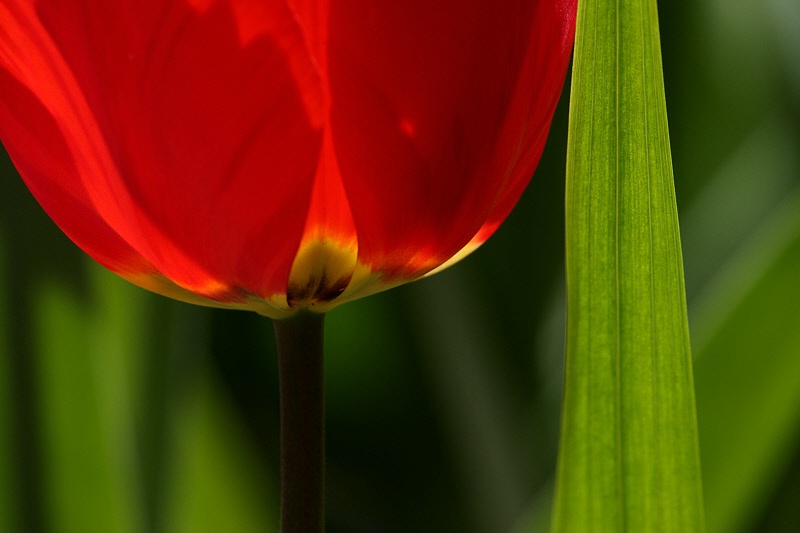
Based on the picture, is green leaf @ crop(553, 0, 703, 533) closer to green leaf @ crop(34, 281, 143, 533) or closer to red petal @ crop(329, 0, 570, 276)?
red petal @ crop(329, 0, 570, 276)

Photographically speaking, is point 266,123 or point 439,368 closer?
point 266,123

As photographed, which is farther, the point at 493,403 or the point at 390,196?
the point at 493,403

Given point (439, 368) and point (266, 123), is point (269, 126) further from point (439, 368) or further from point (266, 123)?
point (439, 368)

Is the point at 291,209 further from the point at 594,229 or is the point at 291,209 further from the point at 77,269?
the point at 77,269

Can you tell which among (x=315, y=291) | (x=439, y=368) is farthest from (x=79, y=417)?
(x=315, y=291)

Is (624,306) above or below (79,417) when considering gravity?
above

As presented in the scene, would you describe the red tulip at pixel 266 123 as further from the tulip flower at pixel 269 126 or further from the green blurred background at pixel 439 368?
the green blurred background at pixel 439 368

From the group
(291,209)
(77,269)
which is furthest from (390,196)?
(77,269)
